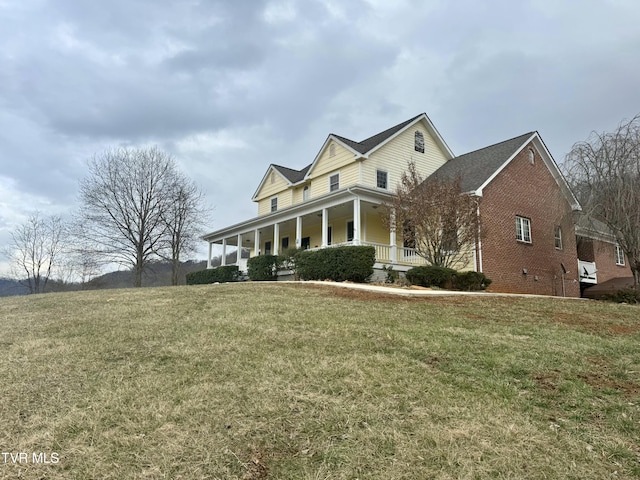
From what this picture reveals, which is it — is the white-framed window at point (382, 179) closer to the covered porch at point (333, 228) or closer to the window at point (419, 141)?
the covered porch at point (333, 228)

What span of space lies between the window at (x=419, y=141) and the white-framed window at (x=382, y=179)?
2.61 m

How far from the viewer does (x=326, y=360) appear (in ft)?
16.7

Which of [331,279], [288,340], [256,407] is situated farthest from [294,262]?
[256,407]

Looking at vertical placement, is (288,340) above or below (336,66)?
below

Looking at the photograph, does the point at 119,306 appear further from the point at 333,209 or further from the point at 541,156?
the point at 541,156

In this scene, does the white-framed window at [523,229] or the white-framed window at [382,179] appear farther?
the white-framed window at [382,179]

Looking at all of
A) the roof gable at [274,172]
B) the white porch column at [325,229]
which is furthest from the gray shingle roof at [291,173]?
the white porch column at [325,229]

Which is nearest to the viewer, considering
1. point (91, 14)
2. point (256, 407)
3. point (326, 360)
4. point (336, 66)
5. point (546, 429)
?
point (546, 429)

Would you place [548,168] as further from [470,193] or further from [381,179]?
[381,179]

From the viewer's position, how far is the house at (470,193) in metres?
17.2

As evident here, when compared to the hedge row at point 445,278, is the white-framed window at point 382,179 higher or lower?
higher

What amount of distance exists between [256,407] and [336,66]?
16.4 metres

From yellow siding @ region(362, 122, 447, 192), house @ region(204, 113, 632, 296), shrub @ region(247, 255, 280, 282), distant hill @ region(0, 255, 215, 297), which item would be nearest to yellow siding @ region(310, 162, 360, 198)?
house @ region(204, 113, 632, 296)

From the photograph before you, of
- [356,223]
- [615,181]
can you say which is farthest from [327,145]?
[615,181]
